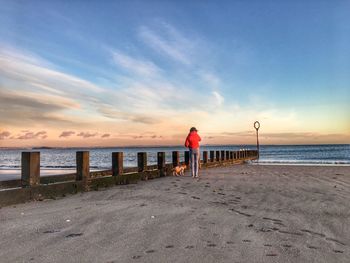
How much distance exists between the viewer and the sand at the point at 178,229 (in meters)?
4.08

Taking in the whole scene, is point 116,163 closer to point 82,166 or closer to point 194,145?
point 82,166

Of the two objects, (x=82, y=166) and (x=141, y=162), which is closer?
(x=82, y=166)

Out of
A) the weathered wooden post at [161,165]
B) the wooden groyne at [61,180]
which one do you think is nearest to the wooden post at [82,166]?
the wooden groyne at [61,180]

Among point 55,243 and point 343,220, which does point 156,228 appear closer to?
point 55,243

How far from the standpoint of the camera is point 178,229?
16.9 ft

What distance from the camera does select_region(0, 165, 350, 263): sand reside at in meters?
4.08

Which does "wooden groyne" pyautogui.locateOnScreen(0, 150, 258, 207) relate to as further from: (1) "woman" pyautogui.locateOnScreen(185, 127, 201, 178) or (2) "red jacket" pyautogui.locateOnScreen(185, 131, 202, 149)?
(2) "red jacket" pyautogui.locateOnScreen(185, 131, 202, 149)

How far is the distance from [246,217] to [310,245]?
5.37 feet

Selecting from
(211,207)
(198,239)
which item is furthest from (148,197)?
(198,239)

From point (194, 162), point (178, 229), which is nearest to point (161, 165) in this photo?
point (194, 162)

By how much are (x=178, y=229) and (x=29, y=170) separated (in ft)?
14.4

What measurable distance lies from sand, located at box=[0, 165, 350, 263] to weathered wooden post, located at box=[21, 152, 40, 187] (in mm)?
634

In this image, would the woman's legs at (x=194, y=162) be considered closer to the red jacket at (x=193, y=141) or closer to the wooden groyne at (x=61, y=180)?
the red jacket at (x=193, y=141)

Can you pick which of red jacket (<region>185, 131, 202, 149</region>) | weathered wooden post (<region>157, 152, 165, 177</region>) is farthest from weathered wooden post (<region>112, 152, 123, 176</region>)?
red jacket (<region>185, 131, 202, 149</region>)
